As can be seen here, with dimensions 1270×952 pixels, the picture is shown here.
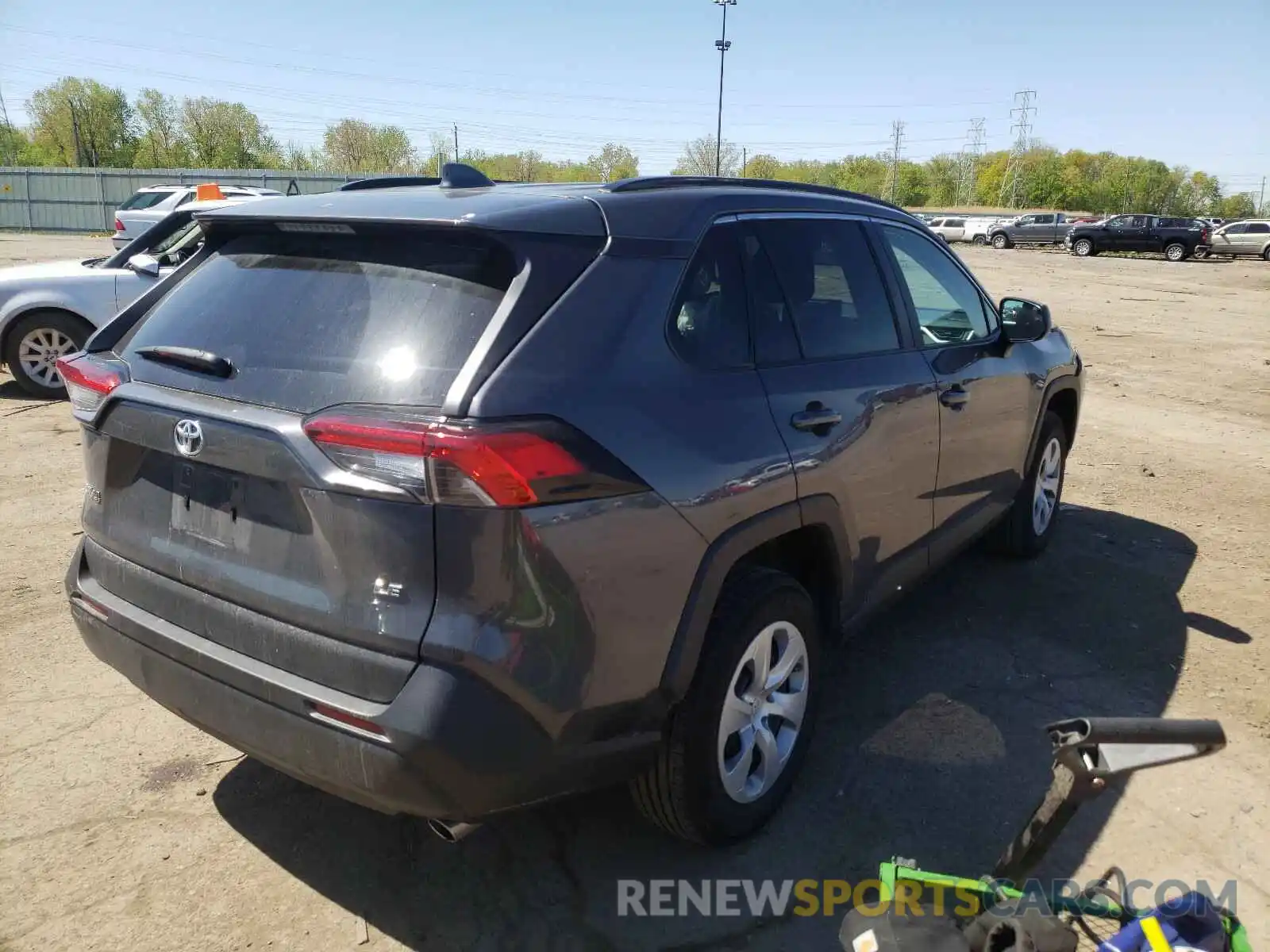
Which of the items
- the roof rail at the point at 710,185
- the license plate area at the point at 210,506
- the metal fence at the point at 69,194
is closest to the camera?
the license plate area at the point at 210,506

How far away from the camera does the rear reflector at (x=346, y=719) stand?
206 cm

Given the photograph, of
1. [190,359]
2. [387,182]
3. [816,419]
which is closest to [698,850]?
[816,419]

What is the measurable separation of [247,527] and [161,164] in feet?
305

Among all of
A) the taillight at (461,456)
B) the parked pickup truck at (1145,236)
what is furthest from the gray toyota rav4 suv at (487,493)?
the parked pickup truck at (1145,236)

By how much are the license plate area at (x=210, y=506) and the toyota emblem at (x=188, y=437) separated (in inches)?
1.9

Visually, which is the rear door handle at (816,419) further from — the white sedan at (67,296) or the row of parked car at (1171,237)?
the row of parked car at (1171,237)

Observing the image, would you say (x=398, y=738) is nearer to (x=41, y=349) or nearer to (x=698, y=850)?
(x=698, y=850)

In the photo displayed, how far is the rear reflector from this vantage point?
2061mm

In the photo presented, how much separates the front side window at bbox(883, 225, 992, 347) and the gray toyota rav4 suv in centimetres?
82

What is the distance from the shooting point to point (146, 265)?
8.31 metres

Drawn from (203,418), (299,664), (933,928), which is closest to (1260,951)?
(933,928)

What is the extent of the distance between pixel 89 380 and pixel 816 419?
83.6 inches

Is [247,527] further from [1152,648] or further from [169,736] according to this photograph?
[1152,648]

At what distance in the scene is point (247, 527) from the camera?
2.31m
